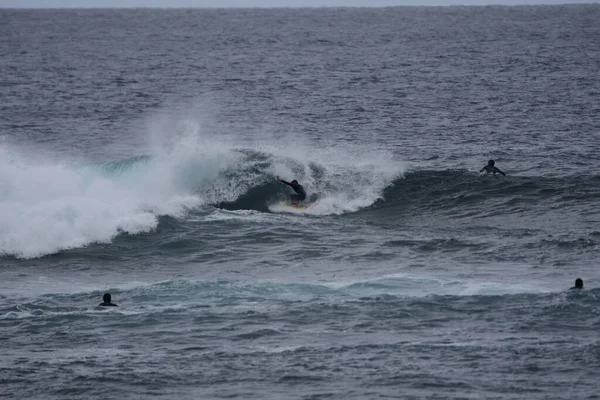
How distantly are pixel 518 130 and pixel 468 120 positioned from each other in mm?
3909

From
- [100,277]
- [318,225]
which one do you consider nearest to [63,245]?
[100,277]

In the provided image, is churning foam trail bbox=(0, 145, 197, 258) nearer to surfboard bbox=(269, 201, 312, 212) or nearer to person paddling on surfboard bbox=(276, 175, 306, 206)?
surfboard bbox=(269, 201, 312, 212)

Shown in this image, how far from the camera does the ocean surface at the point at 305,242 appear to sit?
20469mm

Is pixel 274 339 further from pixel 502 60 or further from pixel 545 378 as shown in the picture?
pixel 502 60

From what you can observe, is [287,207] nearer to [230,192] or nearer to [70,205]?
[230,192]

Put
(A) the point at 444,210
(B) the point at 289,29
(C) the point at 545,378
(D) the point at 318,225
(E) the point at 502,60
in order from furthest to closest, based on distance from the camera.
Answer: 1. (B) the point at 289,29
2. (E) the point at 502,60
3. (A) the point at 444,210
4. (D) the point at 318,225
5. (C) the point at 545,378

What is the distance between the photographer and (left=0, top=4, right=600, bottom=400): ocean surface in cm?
2047

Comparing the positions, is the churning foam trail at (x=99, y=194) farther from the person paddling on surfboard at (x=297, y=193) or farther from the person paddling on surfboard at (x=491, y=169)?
the person paddling on surfboard at (x=491, y=169)

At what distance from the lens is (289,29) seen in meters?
152

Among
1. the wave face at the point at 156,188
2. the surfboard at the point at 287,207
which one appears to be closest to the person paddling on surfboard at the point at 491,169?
the wave face at the point at 156,188

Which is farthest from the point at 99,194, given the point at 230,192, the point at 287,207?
the point at 287,207

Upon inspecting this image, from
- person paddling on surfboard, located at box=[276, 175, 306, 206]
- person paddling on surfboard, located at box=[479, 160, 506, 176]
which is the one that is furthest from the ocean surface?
person paddling on surfboard, located at box=[276, 175, 306, 206]

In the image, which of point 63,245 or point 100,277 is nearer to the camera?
point 100,277

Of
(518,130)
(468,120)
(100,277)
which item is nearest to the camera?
(100,277)
